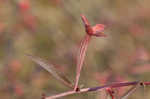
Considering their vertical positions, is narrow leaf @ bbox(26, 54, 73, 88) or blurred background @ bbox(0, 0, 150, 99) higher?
blurred background @ bbox(0, 0, 150, 99)

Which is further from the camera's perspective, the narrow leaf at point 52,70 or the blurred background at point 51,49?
the blurred background at point 51,49

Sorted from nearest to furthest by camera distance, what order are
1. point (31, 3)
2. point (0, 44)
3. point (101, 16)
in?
point (31, 3) < point (0, 44) < point (101, 16)

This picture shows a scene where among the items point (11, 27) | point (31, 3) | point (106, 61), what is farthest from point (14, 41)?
point (106, 61)

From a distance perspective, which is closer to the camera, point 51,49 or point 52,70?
point 52,70

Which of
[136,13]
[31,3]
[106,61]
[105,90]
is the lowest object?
[105,90]

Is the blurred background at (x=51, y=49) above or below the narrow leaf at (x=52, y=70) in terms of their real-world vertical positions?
above

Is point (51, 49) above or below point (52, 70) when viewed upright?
above

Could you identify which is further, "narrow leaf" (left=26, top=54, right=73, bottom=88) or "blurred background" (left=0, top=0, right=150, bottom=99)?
"blurred background" (left=0, top=0, right=150, bottom=99)

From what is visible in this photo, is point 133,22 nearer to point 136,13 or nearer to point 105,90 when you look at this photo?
point 136,13
